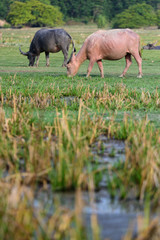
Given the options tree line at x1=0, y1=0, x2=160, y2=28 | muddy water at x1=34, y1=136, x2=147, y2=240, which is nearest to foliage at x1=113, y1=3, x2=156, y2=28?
tree line at x1=0, y1=0, x2=160, y2=28

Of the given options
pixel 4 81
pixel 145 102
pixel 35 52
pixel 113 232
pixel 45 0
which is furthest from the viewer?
pixel 45 0

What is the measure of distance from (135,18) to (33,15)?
1963 centimetres

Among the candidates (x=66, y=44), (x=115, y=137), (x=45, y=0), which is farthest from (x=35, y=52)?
(x=45, y=0)

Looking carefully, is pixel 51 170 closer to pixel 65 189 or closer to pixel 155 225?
pixel 65 189

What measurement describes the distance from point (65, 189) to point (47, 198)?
9.7 inches

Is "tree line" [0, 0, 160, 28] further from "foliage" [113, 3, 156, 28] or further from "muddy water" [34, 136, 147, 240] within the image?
"muddy water" [34, 136, 147, 240]

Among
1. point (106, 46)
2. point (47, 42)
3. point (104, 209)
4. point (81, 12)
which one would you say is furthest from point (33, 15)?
point (104, 209)

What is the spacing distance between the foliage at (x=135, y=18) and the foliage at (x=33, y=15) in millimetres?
12271

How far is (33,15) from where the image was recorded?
3656 inches

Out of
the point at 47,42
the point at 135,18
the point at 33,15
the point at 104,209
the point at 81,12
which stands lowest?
the point at 81,12

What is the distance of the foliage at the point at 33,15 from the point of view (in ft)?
295

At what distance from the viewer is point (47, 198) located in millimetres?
3811

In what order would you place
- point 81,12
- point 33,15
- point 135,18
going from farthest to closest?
point 81,12, point 33,15, point 135,18

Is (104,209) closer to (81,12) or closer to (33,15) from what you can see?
(33,15)
